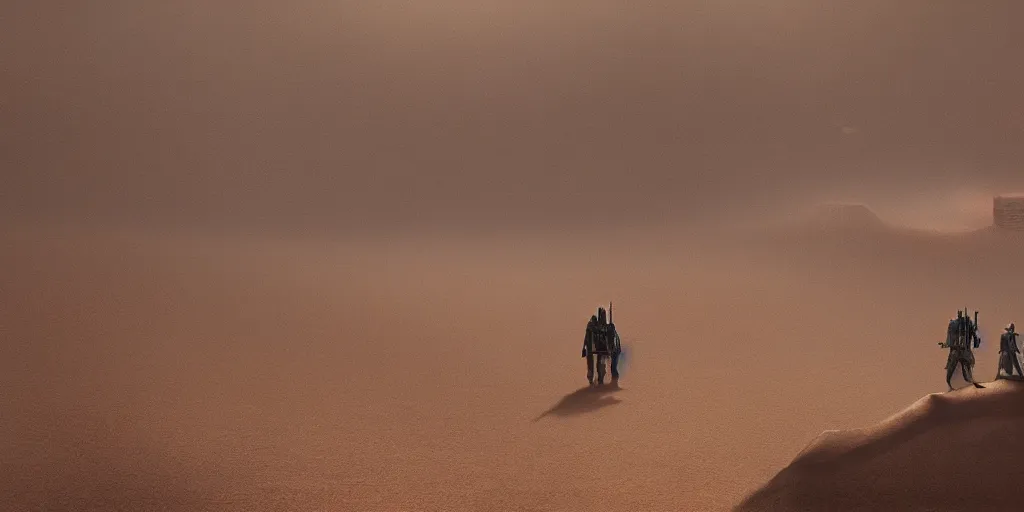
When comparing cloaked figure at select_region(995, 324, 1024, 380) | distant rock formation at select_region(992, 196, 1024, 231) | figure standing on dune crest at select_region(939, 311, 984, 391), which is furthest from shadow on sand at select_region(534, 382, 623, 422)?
distant rock formation at select_region(992, 196, 1024, 231)

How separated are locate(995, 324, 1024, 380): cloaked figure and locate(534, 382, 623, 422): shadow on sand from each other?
18.0 ft

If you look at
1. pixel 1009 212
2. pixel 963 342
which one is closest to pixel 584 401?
pixel 963 342

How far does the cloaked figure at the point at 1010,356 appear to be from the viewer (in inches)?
251

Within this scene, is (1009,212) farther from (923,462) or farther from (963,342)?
(923,462)

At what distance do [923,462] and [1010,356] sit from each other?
1.40 metres

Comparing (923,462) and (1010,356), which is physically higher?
(1010,356)

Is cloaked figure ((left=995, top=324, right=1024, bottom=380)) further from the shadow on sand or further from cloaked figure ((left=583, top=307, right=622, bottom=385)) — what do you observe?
cloaked figure ((left=583, top=307, right=622, bottom=385))

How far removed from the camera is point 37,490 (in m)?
8.61

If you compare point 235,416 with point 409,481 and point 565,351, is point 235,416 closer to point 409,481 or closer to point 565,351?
point 409,481

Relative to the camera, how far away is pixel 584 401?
1170cm

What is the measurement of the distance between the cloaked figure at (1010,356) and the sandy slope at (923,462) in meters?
0.19

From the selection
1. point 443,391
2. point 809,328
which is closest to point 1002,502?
point 443,391

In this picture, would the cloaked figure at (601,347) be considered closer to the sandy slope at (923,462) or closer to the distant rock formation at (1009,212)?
the sandy slope at (923,462)

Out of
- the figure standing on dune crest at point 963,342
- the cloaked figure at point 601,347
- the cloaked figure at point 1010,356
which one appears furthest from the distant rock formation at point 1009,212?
the cloaked figure at point 1010,356
